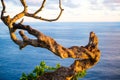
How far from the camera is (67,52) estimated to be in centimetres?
1008

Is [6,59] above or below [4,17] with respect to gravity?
below

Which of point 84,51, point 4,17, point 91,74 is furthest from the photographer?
point 91,74

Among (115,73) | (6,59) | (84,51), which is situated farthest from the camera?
(6,59)

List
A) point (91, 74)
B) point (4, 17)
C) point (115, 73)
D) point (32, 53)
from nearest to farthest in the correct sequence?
1. point (4, 17)
2. point (91, 74)
3. point (115, 73)
4. point (32, 53)

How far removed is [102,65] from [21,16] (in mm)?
91817

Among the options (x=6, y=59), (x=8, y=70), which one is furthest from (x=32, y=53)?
(x=8, y=70)

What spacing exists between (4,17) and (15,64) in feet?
303

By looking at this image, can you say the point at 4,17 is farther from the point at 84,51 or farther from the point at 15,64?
the point at 15,64

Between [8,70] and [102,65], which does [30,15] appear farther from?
[102,65]

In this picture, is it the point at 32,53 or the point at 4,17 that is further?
the point at 32,53

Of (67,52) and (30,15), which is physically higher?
(30,15)

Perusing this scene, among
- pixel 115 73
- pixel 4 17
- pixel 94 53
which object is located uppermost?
pixel 4 17

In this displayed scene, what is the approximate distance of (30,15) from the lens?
32.9ft

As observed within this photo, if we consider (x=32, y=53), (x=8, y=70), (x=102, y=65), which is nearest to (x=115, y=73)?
(x=102, y=65)
